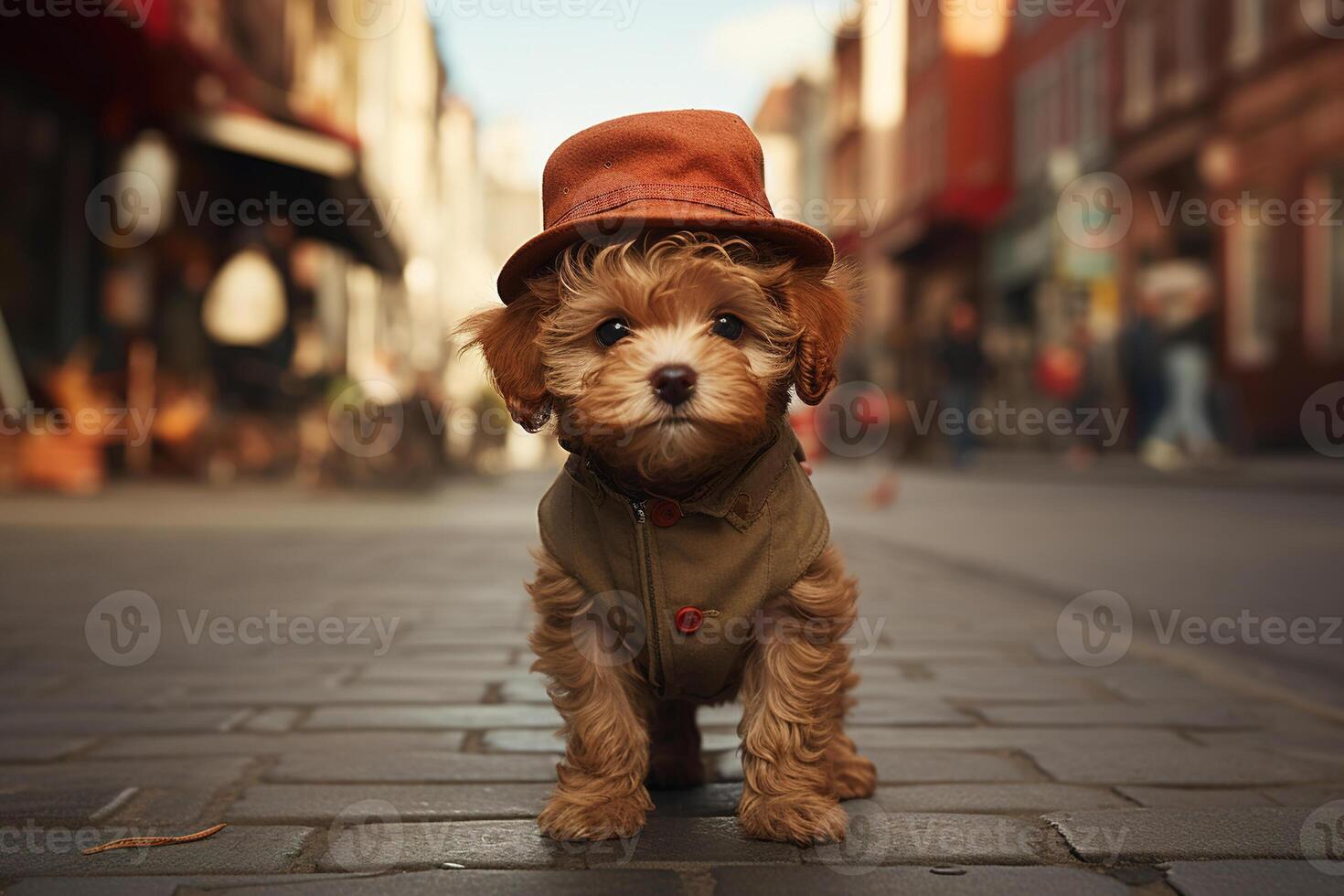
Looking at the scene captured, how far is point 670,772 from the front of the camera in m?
2.86

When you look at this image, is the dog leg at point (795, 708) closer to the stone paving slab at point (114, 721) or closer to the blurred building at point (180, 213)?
the stone paving slab at point (114, 721)

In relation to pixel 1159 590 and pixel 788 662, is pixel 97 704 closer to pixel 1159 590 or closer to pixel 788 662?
pixel 788 662

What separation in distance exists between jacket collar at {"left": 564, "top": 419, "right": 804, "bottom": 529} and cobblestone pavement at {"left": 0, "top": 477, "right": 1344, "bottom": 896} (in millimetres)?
603

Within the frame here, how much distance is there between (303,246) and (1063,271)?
41.9ft

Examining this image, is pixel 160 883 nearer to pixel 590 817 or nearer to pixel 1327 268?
pixel 590 817

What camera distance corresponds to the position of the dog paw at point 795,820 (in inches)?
94.6

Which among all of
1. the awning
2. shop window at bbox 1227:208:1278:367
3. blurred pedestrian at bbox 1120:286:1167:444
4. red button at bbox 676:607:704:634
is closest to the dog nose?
red button at bbox 676:607:704:634

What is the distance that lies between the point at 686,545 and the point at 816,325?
18.8 inches

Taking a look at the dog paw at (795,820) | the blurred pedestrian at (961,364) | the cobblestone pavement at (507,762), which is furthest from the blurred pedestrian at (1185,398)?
the dog paw at (795,820)

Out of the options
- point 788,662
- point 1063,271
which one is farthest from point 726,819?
point 1063,271

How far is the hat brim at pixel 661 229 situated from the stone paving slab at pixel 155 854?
3.70 feet

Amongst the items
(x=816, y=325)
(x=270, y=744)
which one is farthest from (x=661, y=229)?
(x=270, y=744)

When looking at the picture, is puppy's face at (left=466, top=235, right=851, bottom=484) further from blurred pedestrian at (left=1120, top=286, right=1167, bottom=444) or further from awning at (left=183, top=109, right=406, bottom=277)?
blurred pedestrian at (left=1120, top=286, right=1167, bottom=444)

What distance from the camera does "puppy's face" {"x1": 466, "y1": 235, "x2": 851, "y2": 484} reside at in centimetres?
227
